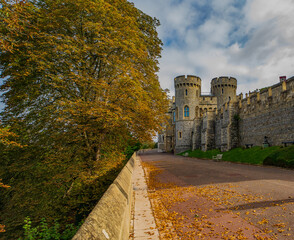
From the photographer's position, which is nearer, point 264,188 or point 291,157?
point 264,188

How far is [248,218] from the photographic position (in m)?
4.38

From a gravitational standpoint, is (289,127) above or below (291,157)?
above

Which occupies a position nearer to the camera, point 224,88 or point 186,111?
point 186,111

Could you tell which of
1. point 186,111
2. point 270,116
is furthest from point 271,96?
point 186,111

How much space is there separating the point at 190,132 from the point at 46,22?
3605cm

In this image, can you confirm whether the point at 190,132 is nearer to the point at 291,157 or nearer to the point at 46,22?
the point at 291,157

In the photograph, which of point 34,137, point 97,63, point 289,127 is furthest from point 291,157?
point 34,137

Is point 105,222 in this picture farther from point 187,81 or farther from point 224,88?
point 224,88

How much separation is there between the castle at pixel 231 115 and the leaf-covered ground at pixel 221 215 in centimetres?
535

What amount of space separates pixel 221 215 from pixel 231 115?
73.6 feet

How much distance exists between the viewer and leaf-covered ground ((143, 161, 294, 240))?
3.75 meters

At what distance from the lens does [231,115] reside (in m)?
24.6

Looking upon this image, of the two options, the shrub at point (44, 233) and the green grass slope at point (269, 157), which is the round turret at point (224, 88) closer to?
the green grass slope at point (269, 157)

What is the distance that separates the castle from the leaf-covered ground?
5347mm
